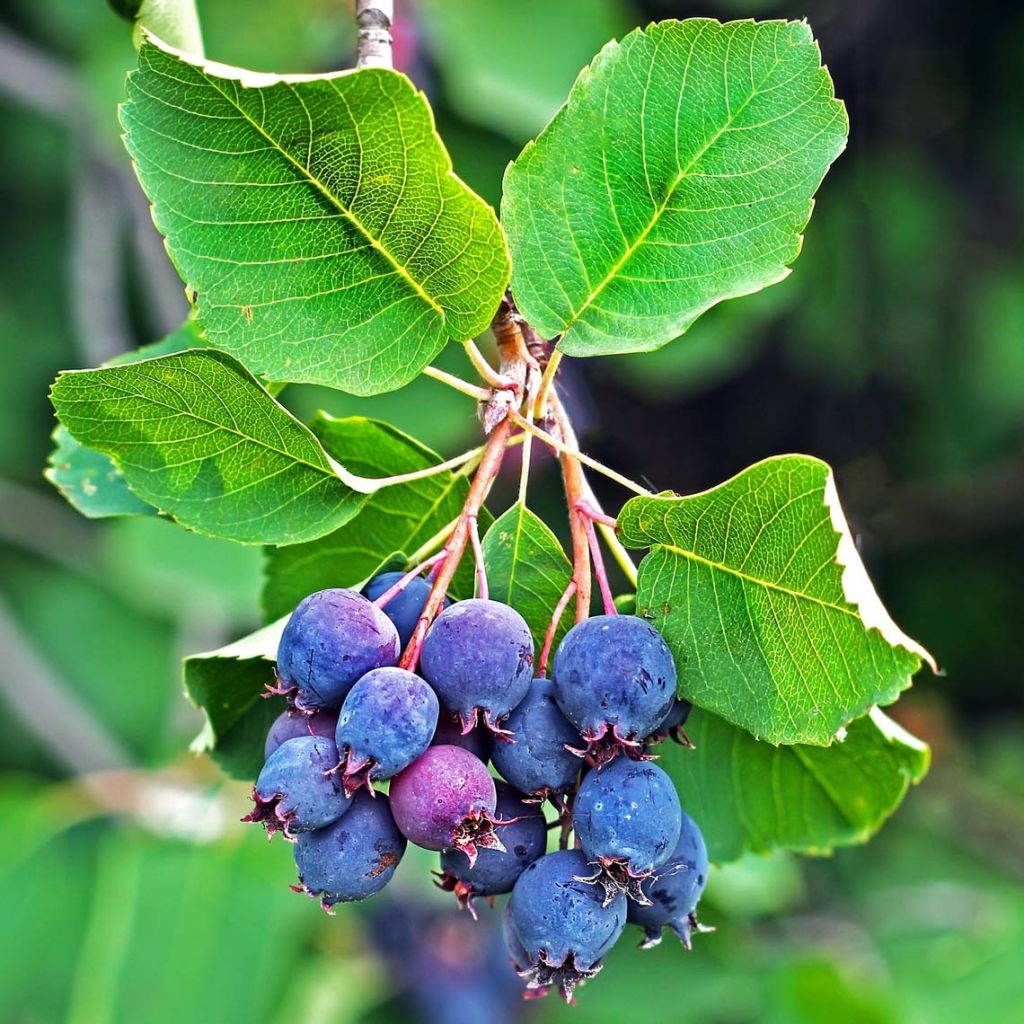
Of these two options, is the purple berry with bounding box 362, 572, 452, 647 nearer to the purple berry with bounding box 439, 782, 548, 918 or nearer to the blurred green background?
the purple berry with bounding box 439, 782, 548, 918

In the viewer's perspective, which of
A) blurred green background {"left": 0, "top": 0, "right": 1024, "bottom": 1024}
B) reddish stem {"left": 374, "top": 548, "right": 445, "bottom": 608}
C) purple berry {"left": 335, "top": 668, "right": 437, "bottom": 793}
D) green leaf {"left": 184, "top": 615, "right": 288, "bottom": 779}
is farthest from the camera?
blurred green background {"left": 0, "top": 0, "right": 1024, "bottom": 1024}

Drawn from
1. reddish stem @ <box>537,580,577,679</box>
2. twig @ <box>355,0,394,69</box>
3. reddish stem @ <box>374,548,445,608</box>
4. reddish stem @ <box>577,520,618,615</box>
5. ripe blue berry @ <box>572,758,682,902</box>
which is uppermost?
twig @ <box>355,0,394,69</box>

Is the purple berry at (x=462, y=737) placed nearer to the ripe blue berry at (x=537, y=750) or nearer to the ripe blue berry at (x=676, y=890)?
the ripe blue berry at (x=537, y=750)

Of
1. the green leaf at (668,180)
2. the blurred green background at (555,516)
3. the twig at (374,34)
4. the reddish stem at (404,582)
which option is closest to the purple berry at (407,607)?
the reddish stem at (404,582)

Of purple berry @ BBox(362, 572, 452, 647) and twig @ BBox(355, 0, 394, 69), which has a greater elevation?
twig @ BBox(355, 0, 394, 69)

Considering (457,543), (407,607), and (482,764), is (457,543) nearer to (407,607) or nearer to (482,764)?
(407,607)

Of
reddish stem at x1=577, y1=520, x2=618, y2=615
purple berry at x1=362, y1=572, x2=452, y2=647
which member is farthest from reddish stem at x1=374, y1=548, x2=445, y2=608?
reddish stem at x1=577, y1=520, x2=618, y2=615

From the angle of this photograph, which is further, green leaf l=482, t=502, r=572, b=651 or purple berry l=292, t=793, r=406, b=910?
green leaf l=482, t=502, r=572, b=651
